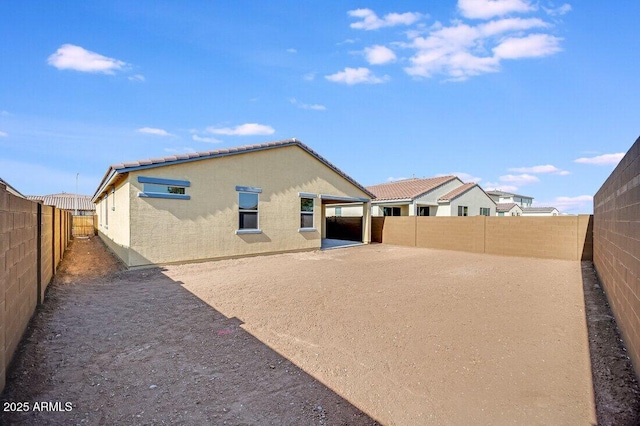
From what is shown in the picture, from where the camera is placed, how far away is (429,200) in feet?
81.4

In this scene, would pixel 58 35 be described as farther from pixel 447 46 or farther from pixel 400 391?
pixel 400 391

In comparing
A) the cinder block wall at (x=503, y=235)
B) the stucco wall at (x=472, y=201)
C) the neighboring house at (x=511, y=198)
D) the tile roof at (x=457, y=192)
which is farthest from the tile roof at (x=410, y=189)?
the neighboring house at (x=511, y=198)

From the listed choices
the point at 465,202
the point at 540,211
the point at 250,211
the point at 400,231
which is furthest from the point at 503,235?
the point at 540,211

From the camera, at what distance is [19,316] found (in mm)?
4293

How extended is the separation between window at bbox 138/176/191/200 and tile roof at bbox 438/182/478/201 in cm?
2042

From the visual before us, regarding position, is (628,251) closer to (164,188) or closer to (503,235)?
(503,235)


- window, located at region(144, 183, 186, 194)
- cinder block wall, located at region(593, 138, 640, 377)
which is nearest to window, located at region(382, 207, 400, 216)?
window, located at region(144, 183, 186, 194)

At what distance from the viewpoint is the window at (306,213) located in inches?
605

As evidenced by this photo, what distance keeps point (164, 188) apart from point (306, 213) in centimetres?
658

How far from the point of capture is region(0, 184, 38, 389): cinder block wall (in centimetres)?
344

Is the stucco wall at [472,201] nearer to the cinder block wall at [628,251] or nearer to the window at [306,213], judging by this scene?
the window at [306,213]

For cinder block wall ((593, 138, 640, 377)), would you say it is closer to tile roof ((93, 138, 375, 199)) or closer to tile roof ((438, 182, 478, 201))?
tile roof ((93, 138, 375, 199))

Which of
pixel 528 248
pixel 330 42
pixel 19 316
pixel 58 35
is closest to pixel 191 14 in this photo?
pixel 58 35

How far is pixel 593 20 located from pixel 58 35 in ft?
48.0
